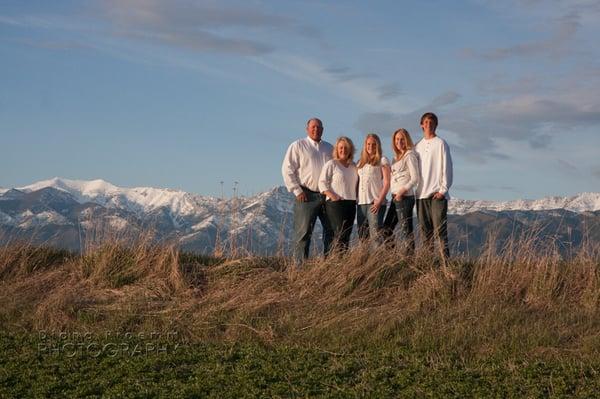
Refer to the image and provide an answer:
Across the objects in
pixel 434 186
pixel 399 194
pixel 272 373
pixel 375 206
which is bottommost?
pixel 272 373

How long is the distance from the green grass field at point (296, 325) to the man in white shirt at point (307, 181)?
0.58 m

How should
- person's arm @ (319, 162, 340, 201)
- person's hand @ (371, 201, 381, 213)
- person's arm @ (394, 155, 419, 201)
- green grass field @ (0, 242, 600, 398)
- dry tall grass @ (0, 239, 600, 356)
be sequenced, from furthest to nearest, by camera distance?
person's arm @ (319, 162, 340, 201), person's hand @ (371, 201, 381, 213), person's arm @ (394, 155, 419, 201), dry tall grass @ (0, 239, 600, 356), green grass field @ (0, 242, 600, 398)

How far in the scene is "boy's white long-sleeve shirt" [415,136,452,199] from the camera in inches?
416

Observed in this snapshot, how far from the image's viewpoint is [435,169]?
1062cm

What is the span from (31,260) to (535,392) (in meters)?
7.40

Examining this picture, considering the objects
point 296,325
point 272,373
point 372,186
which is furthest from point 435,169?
point 272,373

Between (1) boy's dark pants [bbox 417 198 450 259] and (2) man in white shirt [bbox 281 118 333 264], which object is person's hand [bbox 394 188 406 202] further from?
(2) man in white shirt [bbox 281 118 333 264]

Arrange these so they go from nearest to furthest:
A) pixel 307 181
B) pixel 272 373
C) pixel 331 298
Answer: pixel 272 373 → pixel 331 298 → pixel 307 181

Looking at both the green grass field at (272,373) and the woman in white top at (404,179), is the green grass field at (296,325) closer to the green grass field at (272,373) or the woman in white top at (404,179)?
the green grass field at (272,373)

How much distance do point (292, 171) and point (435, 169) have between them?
1982 millimetres

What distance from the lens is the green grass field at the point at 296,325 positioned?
6.84 m

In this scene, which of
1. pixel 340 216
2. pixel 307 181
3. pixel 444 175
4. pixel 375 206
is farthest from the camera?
pixel 307 181

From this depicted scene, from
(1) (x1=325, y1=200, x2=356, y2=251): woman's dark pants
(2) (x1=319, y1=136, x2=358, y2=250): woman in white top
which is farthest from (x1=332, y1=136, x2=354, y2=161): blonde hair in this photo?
(1) (x1=325, y1=200, x2=356, y2=251): woman's dark pants

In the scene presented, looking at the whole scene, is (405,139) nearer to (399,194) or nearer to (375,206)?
(399,194)
